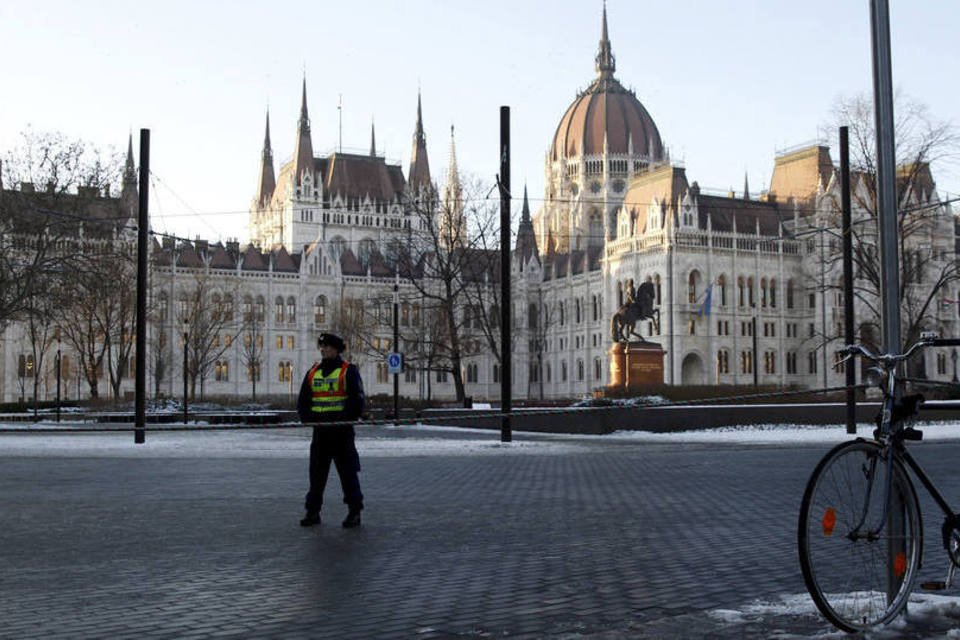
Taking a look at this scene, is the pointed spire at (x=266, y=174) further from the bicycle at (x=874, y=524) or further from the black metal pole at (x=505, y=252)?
the bicycle at (x=874, y=524)

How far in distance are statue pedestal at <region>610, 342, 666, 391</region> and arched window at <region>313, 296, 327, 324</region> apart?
6753cm

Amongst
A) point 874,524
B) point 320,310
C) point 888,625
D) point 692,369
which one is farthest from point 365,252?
point 888,625

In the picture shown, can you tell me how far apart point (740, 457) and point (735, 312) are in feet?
252

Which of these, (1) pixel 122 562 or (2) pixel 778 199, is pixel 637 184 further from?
(1) pixel 122 562

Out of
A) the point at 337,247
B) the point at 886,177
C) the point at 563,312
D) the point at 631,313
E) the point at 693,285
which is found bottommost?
the point at 886,177

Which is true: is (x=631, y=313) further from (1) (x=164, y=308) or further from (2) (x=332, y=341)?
(1) (x=164, y=308)

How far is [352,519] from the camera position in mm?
9664

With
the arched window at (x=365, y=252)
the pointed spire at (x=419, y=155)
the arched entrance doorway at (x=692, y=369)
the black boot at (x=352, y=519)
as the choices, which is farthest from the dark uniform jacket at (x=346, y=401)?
the pointed spire at (x=419, y=155)

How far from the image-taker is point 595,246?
12206 cm

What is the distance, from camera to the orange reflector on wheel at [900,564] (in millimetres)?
5141

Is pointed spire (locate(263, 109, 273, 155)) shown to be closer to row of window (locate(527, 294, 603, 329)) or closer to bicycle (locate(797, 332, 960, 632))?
row of window (locate(527, 294, 603, 329))

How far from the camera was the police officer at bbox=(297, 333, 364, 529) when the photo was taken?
9.76m

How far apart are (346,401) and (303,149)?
415ft

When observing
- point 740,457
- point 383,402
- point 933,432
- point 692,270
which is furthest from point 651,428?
point 692,270
